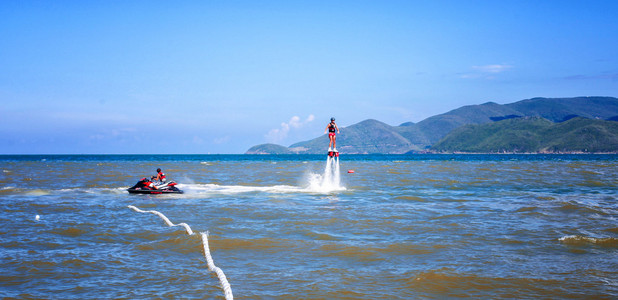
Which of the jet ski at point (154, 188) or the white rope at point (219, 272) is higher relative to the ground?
the jet ski at point (154, 188)

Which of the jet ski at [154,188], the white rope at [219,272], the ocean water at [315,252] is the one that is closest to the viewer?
the white rope at [219,272]

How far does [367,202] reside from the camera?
75.3 ft

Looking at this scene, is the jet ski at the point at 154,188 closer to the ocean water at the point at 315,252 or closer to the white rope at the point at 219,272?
the ocean water at the point at 315,252

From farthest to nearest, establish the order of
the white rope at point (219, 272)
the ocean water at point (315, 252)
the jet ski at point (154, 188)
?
1. the jet ski at point (154, 188)
2. the ocean water at point (315, 252)
3. the white rope at point (219, 272)

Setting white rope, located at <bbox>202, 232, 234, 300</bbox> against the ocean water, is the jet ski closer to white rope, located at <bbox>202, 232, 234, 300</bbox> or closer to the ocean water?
the ocean water

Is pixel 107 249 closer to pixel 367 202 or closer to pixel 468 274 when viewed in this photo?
pixel 468 274

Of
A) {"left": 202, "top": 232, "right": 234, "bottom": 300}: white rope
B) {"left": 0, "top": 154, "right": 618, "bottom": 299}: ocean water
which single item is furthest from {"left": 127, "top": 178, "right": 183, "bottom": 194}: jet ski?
{"left": 202, "top": 232, "right": 234, "bottom": 300}: white rope

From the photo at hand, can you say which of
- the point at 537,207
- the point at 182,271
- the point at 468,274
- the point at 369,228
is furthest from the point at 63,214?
the point at 537,207

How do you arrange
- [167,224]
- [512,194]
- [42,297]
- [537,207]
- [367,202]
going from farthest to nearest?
[512,194] < [367,202] < [537,207] < [167,224] < [42,297]

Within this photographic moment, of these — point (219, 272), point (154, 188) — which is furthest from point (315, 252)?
point (154, 188)

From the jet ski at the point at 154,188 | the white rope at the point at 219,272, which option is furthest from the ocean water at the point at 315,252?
the jet ski at the point at 154,188

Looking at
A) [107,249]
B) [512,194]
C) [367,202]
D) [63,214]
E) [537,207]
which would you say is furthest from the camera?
[512,194]

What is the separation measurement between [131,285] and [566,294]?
870cm

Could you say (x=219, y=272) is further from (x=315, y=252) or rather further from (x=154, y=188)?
(x=154, y=188)
